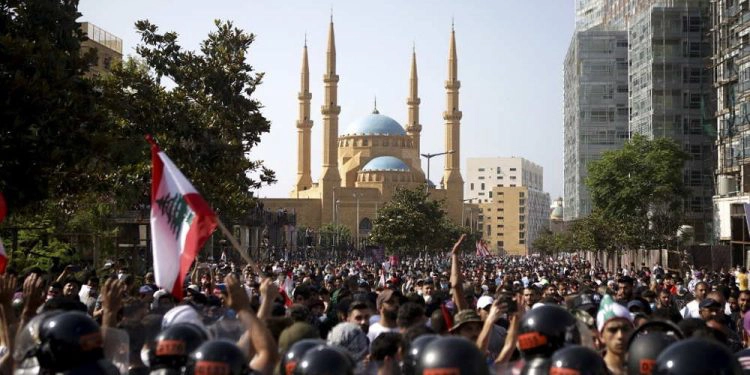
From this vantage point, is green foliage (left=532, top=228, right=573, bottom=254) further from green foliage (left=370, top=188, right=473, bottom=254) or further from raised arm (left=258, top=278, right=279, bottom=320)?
raised arm (left=258, top=278, right=279, bottom=320)

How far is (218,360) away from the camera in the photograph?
4.92 meters

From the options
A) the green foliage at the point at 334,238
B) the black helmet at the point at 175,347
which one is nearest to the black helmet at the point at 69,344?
the black helmet at the point at 175,347

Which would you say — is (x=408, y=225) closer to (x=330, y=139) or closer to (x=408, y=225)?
(x=408, y=225)

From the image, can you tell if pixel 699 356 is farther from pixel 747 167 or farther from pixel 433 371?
pixel 747 167

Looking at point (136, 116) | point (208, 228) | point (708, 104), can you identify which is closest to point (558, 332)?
point (208, 228)

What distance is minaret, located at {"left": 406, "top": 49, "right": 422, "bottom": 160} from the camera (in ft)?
469

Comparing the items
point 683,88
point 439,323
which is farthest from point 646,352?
point 683,88

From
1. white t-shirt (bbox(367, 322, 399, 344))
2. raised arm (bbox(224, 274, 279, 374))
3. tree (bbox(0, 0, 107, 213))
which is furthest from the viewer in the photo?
tree (bbox(0, 0, 107, 213))

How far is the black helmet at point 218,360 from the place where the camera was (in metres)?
4.90

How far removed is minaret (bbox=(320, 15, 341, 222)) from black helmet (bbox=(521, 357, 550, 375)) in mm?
124538

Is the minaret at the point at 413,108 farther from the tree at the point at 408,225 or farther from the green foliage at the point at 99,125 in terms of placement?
the green foliage at the point at 99,125

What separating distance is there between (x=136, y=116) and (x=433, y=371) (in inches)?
768

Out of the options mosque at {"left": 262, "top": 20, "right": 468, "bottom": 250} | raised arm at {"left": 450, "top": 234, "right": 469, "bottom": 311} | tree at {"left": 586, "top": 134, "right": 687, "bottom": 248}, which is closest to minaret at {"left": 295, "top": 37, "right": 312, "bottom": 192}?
mosque at {"left": 262, "top": 20, "right": 468, "bottom": 250}

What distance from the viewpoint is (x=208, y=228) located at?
27.6ft
